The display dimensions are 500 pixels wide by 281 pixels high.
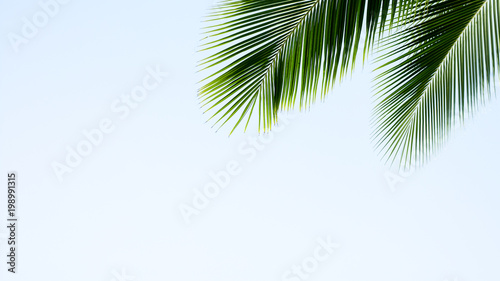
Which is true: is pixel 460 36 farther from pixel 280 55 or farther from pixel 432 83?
pixel 280 55

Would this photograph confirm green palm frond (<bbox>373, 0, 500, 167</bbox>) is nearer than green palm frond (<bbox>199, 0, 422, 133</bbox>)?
No

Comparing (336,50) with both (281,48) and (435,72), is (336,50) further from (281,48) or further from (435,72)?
(435,72)

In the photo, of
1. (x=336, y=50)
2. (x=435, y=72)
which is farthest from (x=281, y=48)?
(x=435, y=72)

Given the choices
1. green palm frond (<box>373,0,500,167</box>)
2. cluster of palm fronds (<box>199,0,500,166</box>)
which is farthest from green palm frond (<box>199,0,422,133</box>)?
green palm frond (<box>373,0,500,167</box>)

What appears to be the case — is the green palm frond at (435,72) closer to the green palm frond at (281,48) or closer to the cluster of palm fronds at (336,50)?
the cluster of palm fronds at (336,50)

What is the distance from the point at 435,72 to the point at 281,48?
0.90m

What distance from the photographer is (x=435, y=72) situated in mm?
2521

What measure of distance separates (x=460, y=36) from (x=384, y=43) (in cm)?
35

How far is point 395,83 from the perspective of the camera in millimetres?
2529

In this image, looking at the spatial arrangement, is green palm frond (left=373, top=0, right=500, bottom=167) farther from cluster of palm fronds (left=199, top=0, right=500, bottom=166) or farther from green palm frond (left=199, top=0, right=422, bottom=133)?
green palm frond (left=199, top=0, right=422, bottom=133)

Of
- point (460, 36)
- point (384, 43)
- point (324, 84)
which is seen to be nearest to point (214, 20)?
point (324, 84)

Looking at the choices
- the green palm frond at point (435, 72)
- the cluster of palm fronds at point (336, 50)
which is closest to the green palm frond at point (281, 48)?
the cluster of palm fronds at point (336, 50)

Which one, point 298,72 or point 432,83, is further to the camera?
point 432,83

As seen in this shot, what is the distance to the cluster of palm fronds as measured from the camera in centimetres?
201
